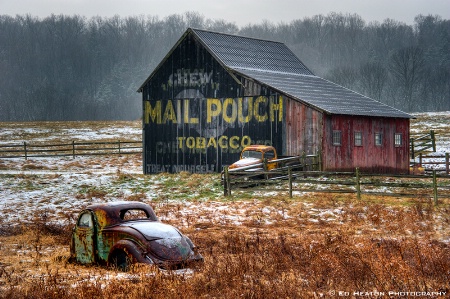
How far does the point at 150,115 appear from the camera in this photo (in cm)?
3662


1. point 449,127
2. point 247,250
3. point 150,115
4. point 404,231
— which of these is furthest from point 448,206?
point 449,127

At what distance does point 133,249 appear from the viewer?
12.3m

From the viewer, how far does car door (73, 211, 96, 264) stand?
13.4m

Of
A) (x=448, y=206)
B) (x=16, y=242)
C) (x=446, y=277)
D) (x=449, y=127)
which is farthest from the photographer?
(x=449, y=127)

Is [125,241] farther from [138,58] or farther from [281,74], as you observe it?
[138,58]

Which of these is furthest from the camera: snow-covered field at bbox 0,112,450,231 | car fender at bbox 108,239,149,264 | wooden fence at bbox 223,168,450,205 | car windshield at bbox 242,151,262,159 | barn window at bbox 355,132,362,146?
barn window at bbox 355,132,362,146

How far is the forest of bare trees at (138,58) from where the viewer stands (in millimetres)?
116000

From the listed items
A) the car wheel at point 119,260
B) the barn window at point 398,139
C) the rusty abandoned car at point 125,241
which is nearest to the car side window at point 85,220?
the rusty abandoned car at point 125,241

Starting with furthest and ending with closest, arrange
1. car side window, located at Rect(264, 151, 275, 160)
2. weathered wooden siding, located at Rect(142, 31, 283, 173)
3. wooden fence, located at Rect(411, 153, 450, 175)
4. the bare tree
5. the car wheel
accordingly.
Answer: the bare tree → wooden fence, located at Rect(411, 153, 450, 175) → weathered wooden siding, located at Rect(142, 31, 283, 173) → car side window, located at Rect(264, 151, 275, 160) → the car wheel

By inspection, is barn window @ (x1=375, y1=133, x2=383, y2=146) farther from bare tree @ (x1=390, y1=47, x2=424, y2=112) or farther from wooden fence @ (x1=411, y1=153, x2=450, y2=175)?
bare tree @ (x1=390, y1=47, x2=424, y2=112)

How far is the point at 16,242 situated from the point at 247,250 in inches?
247

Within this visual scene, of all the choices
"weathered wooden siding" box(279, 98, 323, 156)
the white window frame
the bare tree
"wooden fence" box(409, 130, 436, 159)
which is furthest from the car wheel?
the bare tree

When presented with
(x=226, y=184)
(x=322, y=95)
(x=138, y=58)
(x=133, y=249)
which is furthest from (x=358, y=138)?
(x=138, y=58)

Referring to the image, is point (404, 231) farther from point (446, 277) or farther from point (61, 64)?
point (61, 64)
